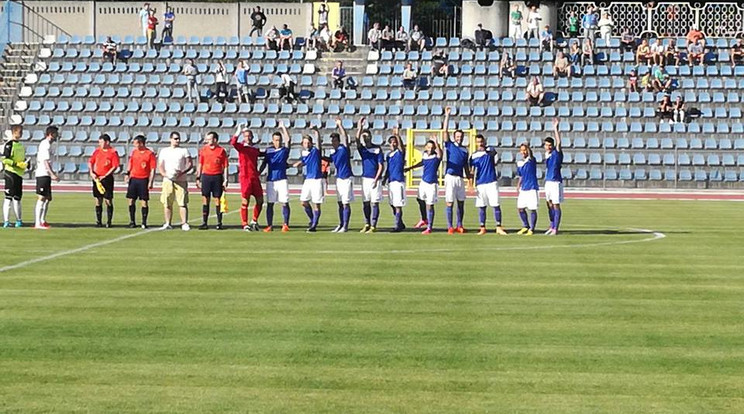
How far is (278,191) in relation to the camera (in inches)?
995

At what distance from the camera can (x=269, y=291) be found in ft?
52.5

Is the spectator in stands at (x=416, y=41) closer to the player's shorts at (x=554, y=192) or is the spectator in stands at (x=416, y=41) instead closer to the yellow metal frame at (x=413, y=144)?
the yellow metal frame at (x=413, y=144)

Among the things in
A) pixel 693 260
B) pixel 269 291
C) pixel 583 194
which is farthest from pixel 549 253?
pixel 583 194

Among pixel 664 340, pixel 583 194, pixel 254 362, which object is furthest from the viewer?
pixel 583 194

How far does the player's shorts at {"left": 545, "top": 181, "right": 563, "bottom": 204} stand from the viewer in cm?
2494

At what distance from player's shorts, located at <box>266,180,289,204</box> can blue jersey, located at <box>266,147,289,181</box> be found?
Result: 9 cm

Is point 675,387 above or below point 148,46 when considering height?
below

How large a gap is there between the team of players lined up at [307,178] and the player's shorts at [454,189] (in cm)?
2

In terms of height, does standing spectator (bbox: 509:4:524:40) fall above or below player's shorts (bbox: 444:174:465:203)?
above

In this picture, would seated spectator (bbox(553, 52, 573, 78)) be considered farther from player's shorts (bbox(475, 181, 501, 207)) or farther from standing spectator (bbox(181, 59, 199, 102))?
player's shorts (bbox(475, 181, 501, 207))

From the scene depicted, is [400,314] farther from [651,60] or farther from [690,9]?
[690,9]

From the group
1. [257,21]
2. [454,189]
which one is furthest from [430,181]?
[257,21]

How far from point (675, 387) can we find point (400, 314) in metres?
4.13

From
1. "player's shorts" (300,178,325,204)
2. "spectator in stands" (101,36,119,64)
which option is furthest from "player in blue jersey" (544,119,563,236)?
"spectator in stands" (101,36,119,64)
